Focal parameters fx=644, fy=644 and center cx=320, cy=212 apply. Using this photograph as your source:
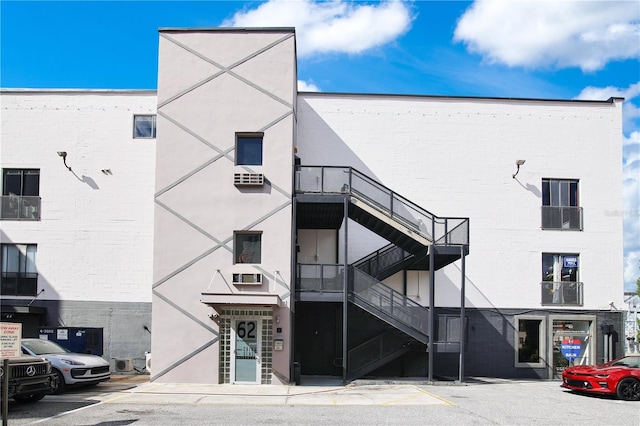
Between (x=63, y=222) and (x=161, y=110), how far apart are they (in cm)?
651

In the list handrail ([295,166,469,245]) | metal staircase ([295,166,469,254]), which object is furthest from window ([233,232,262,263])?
handrail ([295,166,469,245])

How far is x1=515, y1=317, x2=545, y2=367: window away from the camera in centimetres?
2409

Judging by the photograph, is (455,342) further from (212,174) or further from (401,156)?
(212,174)

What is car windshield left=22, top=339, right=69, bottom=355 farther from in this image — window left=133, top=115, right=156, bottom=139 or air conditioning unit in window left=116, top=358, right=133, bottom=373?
window left=133, top=115, right=156, bottom=139

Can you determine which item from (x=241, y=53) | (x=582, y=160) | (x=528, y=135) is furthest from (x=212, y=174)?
(x=582, y=160)

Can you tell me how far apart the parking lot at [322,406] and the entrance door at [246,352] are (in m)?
0.62

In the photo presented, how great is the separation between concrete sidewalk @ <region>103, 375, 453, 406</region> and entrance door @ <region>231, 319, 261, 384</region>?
477 millimetres

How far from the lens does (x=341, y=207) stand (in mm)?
20875

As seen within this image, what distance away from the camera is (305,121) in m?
24.6

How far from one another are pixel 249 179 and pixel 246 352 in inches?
213

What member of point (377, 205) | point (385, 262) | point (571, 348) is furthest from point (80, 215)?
point (571, 348)

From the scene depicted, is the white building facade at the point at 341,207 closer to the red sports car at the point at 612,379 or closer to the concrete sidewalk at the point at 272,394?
the concrete sidewalk at the point at 272,394

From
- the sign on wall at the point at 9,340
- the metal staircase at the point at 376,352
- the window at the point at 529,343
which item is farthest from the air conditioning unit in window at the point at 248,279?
the window at the point at 529,343

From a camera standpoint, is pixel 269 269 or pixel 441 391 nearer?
pixel 441 391
